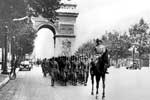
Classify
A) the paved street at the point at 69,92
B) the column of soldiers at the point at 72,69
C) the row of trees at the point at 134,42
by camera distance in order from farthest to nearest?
1. the row of trees at the point at 134,42
2. the column of soldiers at the point at 72,69
3. the paved street at the point at 69,92

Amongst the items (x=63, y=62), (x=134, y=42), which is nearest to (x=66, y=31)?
(x=134, y=42)

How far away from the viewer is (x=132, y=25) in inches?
3302

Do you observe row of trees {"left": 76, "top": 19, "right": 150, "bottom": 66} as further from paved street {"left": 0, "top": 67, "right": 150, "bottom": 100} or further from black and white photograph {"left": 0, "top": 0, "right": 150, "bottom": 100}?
paved street {"left": 0, "top": 67, "right": 150, "bottom": 100}

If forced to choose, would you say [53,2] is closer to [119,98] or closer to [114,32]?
[119,98]

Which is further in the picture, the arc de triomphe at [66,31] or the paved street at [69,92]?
the arc de triomphe at [66,31]

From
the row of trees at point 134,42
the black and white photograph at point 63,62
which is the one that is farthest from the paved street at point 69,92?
the row of trees at point 134,42

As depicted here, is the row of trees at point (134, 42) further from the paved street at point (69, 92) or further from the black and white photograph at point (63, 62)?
the paved street at point (69, 92)

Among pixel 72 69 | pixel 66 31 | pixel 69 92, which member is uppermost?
pixel 66 31

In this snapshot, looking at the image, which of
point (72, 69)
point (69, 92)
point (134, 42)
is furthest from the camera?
point (134, 42)

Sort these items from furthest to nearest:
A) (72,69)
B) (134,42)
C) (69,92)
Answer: (134,42), (72,69), (69,92)

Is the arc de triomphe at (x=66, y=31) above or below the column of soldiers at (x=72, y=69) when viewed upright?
above

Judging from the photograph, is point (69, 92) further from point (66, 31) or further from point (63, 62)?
point (66, 31)

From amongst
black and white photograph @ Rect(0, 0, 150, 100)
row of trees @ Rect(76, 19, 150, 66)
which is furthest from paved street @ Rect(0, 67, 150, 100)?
row of trees @ Rect(76, 19, 150, 66)

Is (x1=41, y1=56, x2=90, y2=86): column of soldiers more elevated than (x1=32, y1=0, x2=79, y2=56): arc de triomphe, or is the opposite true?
(x1=32, y1=0, x2=79, y2=56): arc de triomphe
